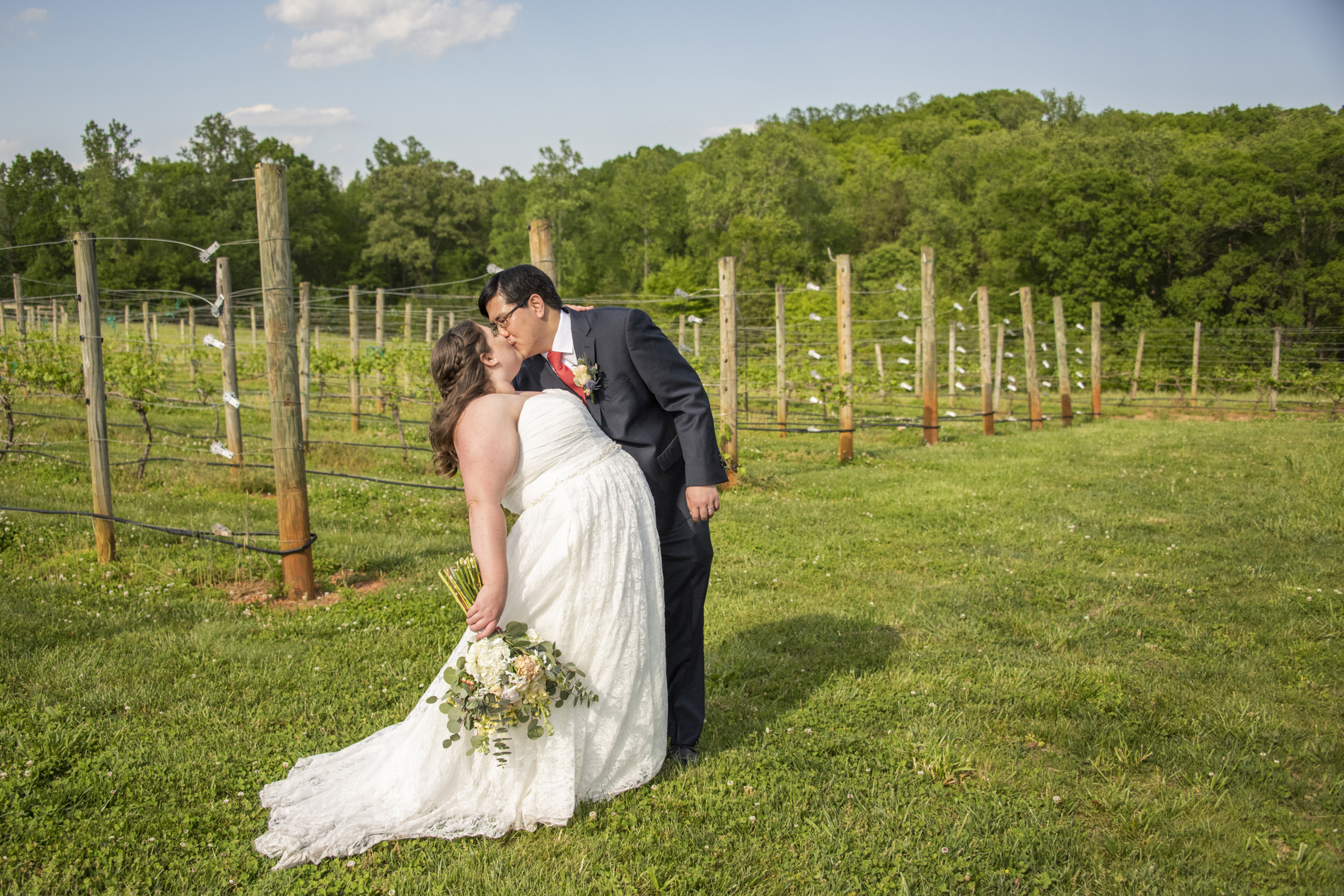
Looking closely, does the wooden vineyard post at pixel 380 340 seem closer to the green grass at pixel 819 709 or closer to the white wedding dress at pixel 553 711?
the green grass at pixel 819 709

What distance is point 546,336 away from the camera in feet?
10.6

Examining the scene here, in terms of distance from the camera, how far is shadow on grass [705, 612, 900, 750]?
12.7 ft

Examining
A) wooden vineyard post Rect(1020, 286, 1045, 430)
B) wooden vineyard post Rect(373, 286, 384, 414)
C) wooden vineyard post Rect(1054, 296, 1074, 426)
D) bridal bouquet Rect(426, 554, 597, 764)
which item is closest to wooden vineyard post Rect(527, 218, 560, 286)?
bridal bouquet Rect(426, 554, 597, 764)

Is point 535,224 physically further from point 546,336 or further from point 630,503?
point 630,503

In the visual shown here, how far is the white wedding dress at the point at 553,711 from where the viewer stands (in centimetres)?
292

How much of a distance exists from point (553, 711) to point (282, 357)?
3.40 m

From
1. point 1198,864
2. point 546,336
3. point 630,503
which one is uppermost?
point 546,336

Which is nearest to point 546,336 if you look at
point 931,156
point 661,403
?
point 661,403

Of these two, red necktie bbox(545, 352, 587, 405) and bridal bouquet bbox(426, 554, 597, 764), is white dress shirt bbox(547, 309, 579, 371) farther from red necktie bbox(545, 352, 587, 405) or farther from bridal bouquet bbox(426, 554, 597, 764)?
bridal bouquet bbox(426, 554, 597, 764)

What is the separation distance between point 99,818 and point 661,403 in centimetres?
247

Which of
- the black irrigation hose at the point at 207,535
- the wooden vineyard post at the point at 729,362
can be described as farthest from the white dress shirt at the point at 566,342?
the wooden vineyard post at the point at 729,362

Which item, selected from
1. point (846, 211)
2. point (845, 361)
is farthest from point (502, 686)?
point (846, 211)

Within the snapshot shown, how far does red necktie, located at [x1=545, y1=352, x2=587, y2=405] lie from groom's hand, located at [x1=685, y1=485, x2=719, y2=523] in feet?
1.89

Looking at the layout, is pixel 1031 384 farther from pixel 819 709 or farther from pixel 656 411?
pixel 656 411
